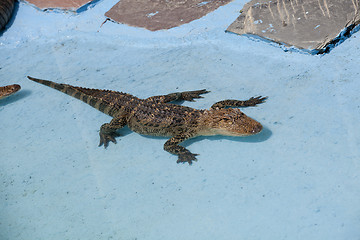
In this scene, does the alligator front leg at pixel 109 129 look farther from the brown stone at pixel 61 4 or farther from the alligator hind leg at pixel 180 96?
the brown stone at pixel 61 4

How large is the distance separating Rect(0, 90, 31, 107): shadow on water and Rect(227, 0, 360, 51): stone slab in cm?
339

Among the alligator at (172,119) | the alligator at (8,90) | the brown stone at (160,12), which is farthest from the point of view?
the brown stone at (160,12)

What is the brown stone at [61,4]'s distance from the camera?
22.9 feet

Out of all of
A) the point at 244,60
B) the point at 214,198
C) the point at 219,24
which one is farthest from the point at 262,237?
the point at 219,24

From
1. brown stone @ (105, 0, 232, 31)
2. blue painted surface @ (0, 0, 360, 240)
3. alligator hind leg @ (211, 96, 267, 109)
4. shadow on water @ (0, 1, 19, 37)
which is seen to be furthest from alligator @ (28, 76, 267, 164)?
shadow on water @ (0, 1, 19, 37)

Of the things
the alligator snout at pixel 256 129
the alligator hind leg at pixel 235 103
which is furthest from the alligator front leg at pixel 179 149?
the alligator snout at pixel 256 129

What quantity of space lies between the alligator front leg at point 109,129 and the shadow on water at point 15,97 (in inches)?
69.5

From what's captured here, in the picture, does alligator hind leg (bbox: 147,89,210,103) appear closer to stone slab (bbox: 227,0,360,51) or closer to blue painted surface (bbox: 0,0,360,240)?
blue painted surface (bbox: 0,0,360,240)

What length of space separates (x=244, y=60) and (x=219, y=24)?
1.06 metres

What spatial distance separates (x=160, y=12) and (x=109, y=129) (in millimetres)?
2976

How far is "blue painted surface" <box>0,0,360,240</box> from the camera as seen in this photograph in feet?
11.4

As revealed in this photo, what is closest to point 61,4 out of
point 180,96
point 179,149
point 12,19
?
point 12,19

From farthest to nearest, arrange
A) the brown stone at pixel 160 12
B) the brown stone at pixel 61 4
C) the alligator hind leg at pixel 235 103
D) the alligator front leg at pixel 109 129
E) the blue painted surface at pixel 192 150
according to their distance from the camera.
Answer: the brown stone at pixel 61 4 → the brown stone at pixel 160 12 → the alligator hind leg at pixel 235 103 → the alligator front leg at pixel 109 129 → the blue painted surface at pixel 192 150

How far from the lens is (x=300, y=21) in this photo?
18.0 feet
